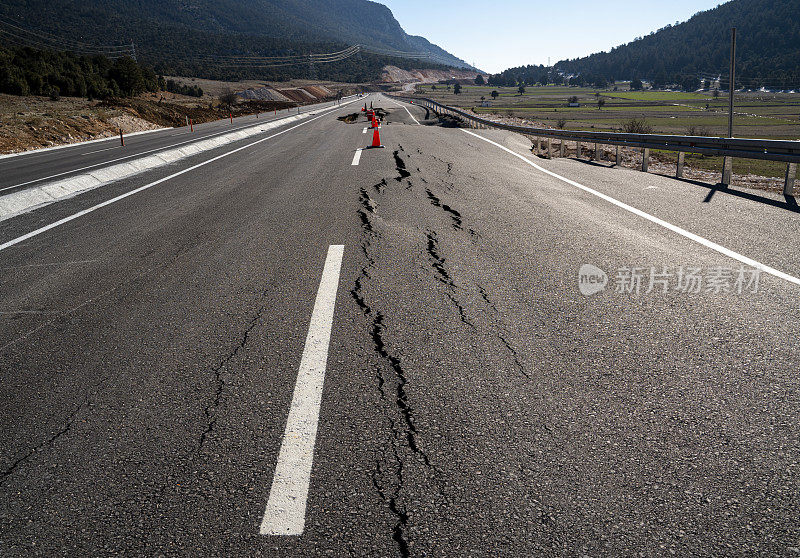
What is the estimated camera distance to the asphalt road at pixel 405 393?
6.87 ft

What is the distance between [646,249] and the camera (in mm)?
5703

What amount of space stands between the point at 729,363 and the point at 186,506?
3.19 metres

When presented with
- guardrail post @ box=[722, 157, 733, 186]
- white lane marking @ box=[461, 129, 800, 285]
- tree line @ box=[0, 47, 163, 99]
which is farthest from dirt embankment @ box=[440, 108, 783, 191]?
tree line @ box=[0, 47, 163, 99]

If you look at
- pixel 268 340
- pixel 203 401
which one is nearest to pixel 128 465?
pixel 203 401

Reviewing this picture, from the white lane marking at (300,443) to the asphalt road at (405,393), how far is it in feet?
0.05

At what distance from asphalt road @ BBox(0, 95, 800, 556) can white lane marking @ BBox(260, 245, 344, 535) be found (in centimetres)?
2

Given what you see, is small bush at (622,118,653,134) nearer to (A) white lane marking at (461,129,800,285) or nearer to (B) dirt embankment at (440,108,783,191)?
(B) dirt embankment at (440,108,783,191)

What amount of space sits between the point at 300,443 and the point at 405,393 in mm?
681

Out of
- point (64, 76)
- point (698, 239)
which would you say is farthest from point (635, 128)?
point (64, 76)

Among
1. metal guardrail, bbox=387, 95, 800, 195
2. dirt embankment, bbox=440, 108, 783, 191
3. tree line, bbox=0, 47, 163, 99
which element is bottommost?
dirt embankment, bbox=440, 108, 783, 191

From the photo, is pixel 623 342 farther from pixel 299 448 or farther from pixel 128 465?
pixel 128 465

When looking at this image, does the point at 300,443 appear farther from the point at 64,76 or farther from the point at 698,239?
the point at 64,76

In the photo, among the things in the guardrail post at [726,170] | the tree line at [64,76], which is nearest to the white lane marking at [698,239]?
the guardrail post at [726,170]

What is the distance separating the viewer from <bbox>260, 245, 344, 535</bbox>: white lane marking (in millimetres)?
2109
